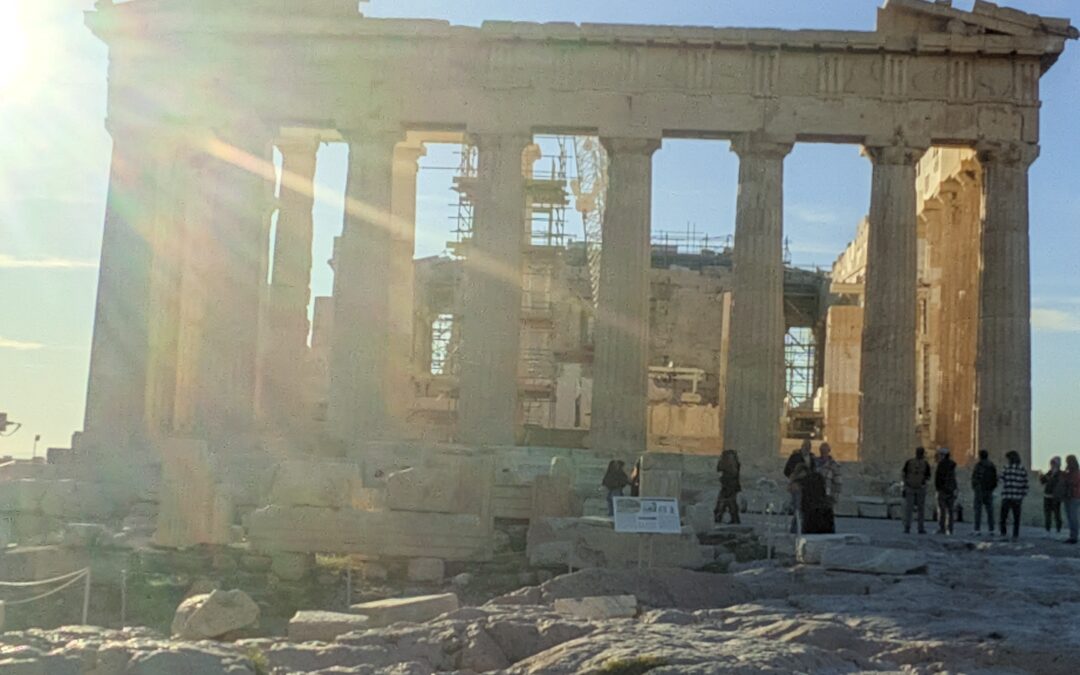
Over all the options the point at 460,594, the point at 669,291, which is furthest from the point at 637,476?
the point at 669,291

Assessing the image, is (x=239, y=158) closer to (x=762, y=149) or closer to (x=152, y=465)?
(x=152, y=465)

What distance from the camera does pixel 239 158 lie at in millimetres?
30141

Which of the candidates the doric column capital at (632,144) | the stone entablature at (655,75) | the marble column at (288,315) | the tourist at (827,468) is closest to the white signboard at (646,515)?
the tourist at (827,468)

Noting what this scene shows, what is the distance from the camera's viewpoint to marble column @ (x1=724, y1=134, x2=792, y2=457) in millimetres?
28281

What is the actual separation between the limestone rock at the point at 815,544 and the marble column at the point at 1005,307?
1287 centimetres

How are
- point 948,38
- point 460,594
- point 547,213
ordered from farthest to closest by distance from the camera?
1. point 547,213
2. point 948,38
3. point 460,594

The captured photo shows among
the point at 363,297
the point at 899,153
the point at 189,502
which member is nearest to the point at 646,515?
the point at 189,502

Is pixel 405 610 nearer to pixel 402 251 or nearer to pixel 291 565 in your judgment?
pixel 291 565

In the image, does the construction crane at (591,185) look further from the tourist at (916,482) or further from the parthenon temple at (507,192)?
the tourist at (916,482)

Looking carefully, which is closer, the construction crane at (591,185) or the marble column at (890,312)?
the marble column at (890,312)

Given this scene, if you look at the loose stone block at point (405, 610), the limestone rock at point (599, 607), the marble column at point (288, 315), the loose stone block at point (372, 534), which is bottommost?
the loose stone block at point (405, 610)

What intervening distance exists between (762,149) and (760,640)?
2061cm

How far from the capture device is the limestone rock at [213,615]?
11461 mm

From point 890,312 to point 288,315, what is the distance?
1352cm
